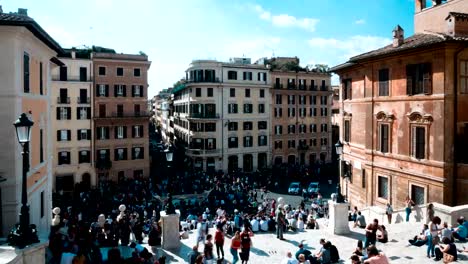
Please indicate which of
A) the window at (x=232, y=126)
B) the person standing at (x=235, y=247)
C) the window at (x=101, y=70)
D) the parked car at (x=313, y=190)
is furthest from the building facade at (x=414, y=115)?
the window at (x=101, y=70)

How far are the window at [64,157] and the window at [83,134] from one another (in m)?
2.12

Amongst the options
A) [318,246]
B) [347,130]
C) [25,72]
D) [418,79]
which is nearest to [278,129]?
[347,130]

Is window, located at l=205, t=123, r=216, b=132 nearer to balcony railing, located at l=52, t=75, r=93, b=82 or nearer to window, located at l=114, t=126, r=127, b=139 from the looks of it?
window, located at l=114, t=126, r=127, b=139

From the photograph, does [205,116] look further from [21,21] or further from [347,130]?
[21,21]

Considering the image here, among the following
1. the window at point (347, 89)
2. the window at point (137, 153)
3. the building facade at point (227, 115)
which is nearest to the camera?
the window at point (347, 89)

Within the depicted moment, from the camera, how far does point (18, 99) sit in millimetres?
14219

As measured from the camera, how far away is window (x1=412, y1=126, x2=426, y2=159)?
22234 mm

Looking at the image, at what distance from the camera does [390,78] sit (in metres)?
24.8

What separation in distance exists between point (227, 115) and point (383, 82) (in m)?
31.2

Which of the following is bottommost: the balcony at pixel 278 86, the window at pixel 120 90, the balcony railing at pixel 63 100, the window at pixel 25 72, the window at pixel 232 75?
the window at pixel 25 72

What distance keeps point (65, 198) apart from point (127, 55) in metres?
17.4

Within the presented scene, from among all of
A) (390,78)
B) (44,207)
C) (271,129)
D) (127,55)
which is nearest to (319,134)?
(271,129)

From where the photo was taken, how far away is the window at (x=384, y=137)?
82.8 feet

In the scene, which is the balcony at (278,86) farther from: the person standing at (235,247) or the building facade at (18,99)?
the person standing at (235,247)
